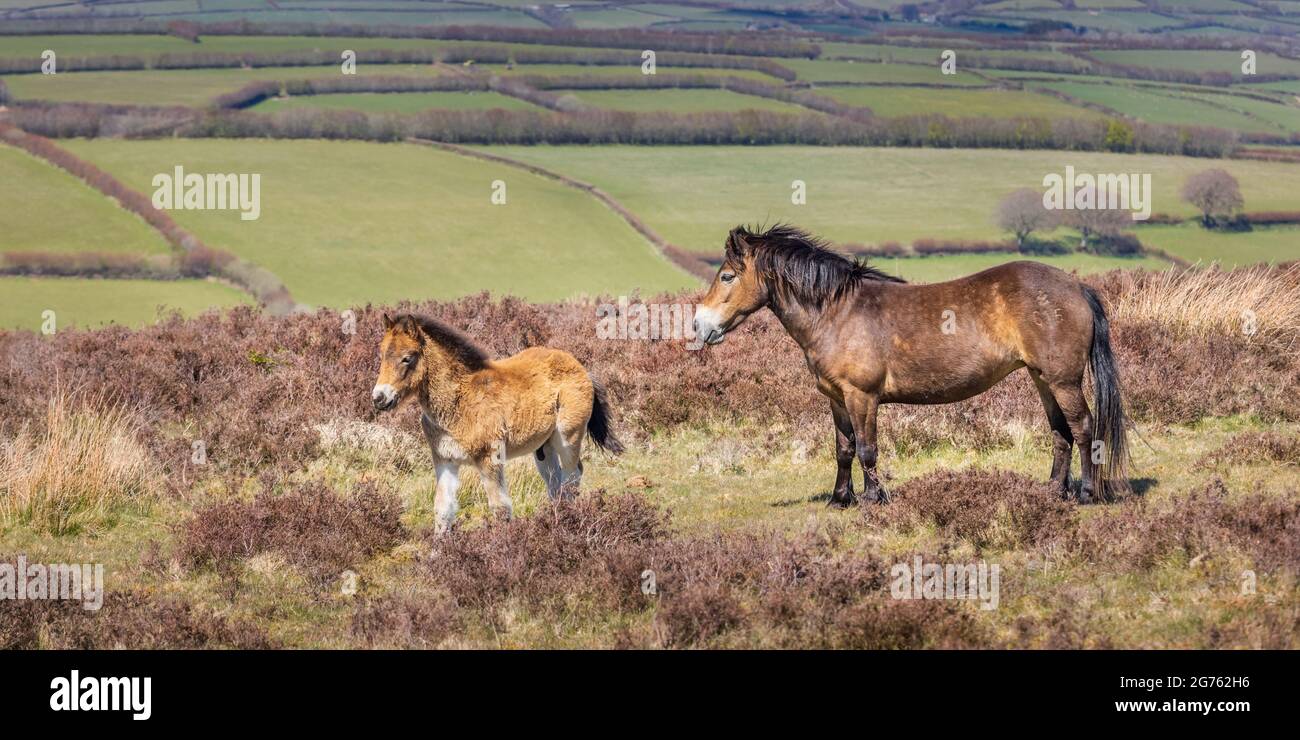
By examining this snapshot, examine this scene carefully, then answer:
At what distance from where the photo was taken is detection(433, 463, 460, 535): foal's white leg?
9672 mm

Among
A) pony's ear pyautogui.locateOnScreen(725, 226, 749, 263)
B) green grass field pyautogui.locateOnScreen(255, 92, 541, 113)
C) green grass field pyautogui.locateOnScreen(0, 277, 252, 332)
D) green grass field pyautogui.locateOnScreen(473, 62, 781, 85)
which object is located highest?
green grass field pyautogui.locateOnScreen(473, 62, 781, 85)

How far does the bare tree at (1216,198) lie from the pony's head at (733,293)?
47805 millimetres

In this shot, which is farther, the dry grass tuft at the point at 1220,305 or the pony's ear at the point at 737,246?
the dry grass tuft at the point at 1220,305

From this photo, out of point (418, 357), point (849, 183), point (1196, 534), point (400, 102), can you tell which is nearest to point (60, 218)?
point (400, 102)

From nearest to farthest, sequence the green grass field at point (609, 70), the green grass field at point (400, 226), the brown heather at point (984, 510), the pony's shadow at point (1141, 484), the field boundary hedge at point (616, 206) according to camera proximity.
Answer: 1. the brown heather at point (984, 510)
2. the pony's shadow at point (1141, 484)
3. the green grass field at point (400, 226)
4. the field boundary hedge at point (616, 206)
5. the green grass field at point (609, 70)

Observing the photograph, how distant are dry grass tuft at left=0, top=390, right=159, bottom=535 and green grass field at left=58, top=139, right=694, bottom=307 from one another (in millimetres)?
28518

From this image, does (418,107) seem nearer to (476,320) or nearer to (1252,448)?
(476,320)

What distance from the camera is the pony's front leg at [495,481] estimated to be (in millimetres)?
9719

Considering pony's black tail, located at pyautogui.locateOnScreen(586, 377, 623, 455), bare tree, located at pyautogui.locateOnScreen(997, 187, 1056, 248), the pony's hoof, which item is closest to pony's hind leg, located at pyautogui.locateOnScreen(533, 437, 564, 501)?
pony's black tail, located at pyautogui.locateOnScreen(586, 377, 623, 455)

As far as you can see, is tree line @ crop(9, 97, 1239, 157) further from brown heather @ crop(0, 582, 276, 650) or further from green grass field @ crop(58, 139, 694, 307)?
brown heather @ crop(0, 582, 276, 650)

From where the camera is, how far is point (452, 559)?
884cm

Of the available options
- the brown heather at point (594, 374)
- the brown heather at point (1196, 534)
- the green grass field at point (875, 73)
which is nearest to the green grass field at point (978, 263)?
the brown heather at point (594, 374)

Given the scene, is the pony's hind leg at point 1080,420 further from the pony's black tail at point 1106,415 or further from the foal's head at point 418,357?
the foal's head at point 418,357
